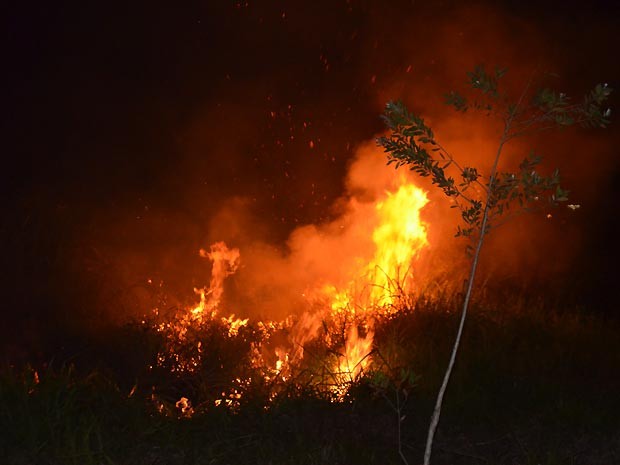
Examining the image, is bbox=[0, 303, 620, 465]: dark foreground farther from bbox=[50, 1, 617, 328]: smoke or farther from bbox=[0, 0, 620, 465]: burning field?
bbox=[50, 1, 617, 328]: smoke

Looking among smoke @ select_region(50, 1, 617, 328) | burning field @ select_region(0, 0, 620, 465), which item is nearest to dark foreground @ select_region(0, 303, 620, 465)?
burning field @ select_region(0, 0, 620, 465)

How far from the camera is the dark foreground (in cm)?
471

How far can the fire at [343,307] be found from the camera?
6.45m

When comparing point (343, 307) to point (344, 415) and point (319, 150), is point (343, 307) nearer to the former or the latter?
point (344, 415)

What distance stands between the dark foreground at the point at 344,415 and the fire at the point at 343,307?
251 mm

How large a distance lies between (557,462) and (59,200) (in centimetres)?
702

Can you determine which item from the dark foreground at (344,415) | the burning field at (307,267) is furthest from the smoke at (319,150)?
the dark foreground at (344,415)

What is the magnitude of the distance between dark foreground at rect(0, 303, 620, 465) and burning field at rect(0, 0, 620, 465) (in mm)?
20

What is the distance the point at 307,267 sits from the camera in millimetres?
9203

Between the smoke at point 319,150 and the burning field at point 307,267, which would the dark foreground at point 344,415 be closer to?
the burning field at point 307,267

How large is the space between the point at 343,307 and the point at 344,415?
2.39 m

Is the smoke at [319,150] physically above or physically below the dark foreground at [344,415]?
above

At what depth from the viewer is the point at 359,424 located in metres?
5.26

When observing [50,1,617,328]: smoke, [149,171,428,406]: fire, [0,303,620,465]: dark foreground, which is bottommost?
[0,303,620,465]: dark foreground
